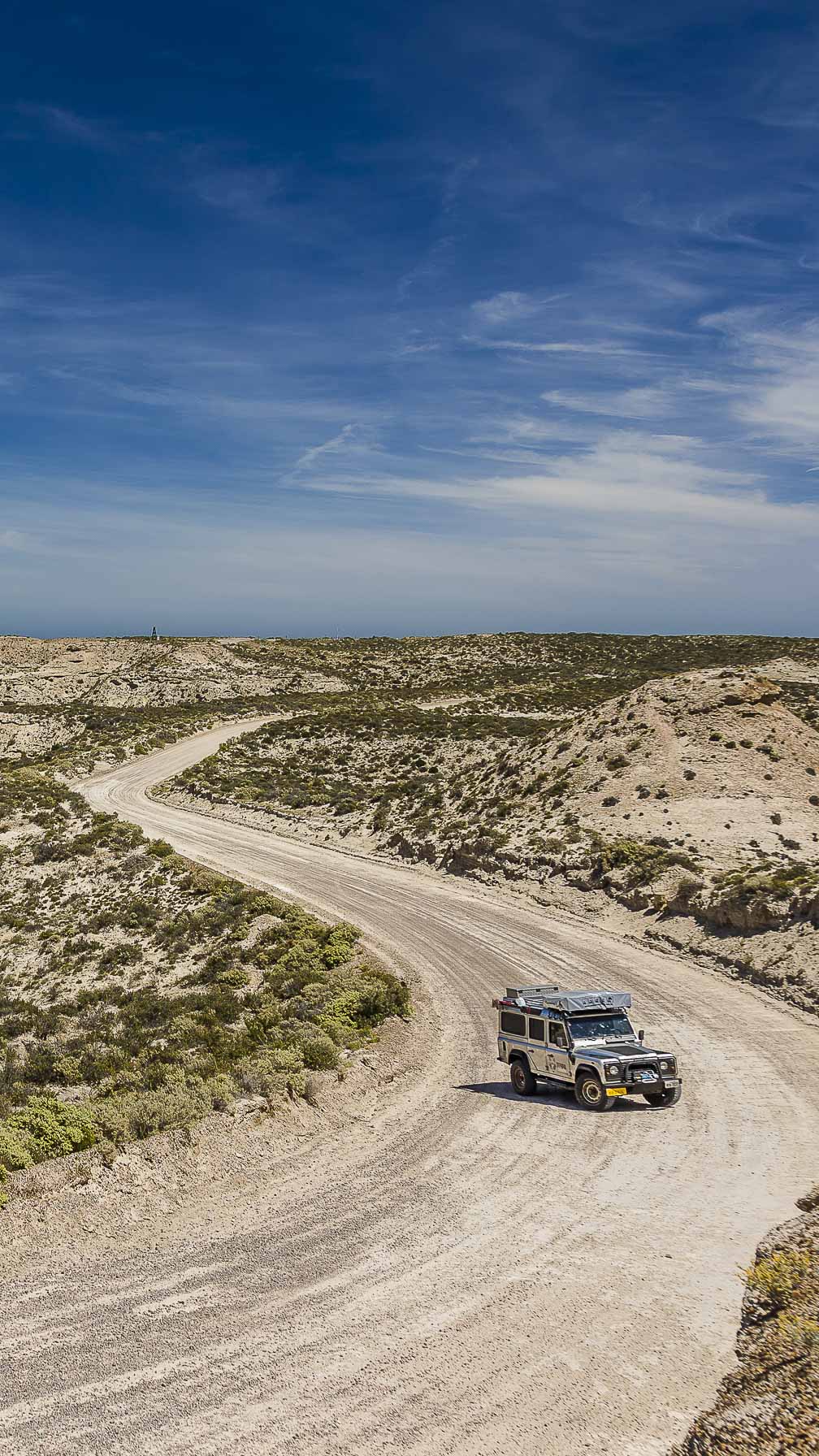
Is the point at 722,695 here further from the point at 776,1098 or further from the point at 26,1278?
the point at 26,1278

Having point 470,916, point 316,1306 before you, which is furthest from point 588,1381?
point 470,916

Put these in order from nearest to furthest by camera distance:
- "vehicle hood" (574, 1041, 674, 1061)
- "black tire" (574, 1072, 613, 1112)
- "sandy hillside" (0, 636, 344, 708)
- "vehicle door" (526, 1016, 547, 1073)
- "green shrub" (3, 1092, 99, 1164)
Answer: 1. "green shrub" (3, 1092, 99, 1164)
2. "black tire" (574, 1072, 613, 1112)
3. "vehicle hood" (574, 1041, 674, 1061)
4. "vehicle door" (526, 1016, 547, 1073)
5. "sandy hillside" (0, 636, 344, 708)

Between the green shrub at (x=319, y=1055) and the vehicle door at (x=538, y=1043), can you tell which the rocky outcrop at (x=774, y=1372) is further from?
the green shrub at (x=319, y=1055)

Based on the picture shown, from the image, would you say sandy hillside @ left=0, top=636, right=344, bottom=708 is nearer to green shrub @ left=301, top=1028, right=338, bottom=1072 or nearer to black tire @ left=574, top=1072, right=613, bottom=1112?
green shrub @ left=301, top=1028, right=338, bottom=1072

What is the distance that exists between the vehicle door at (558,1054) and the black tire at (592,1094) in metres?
0.24

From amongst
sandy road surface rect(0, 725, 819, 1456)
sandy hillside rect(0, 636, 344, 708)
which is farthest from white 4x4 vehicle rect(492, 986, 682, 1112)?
sandy hillside rect(0, 636, 344, 708)

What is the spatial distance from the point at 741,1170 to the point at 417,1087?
281 inches

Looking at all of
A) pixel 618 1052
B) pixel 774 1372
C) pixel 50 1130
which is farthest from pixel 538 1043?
pixel 50 1130

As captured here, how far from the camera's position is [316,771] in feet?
206

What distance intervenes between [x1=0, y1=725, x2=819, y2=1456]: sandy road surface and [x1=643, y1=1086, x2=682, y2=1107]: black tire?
0.26 m

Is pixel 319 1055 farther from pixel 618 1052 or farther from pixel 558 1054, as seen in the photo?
pixel 618 1052

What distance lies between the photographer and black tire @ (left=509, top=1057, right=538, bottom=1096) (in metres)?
19.4

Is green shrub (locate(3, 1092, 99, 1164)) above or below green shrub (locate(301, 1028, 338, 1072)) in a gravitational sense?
above

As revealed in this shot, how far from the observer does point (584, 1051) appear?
61.1 feet
